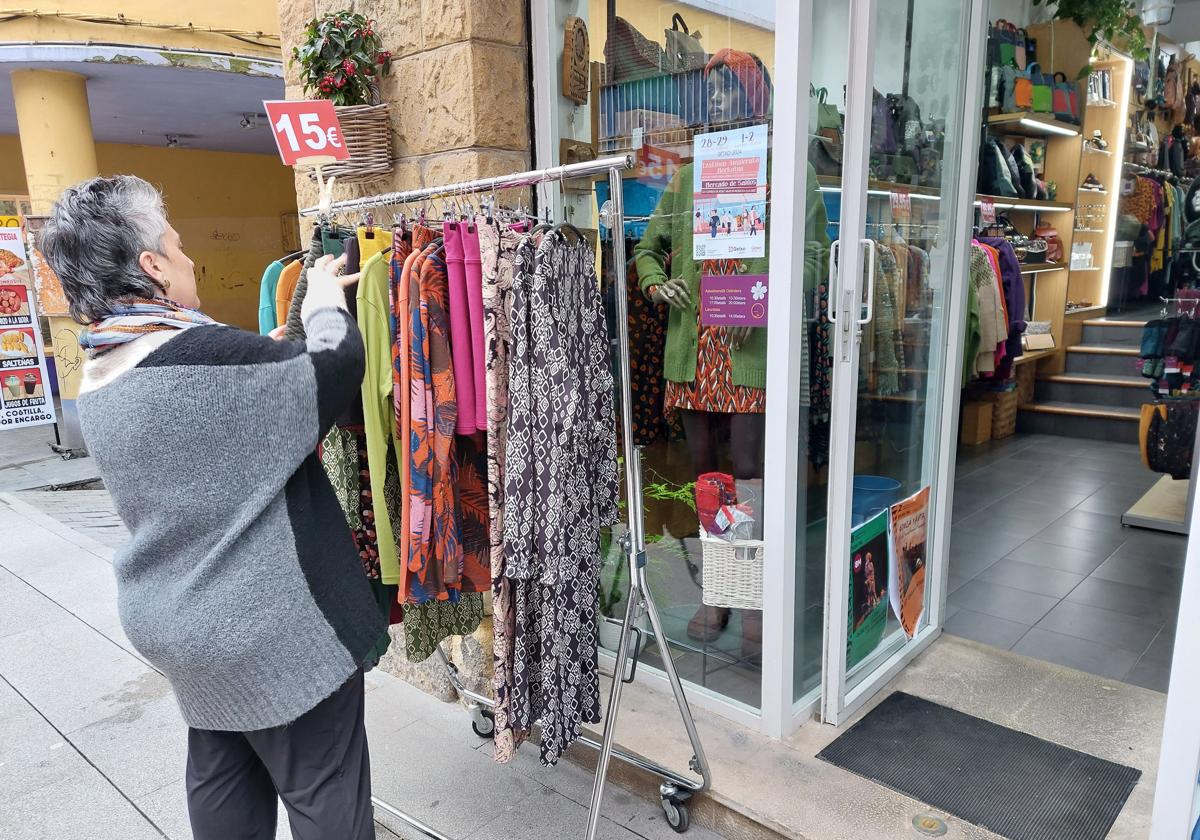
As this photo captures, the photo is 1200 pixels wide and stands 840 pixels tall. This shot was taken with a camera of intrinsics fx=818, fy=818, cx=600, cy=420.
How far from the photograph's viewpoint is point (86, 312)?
1407 millimetres

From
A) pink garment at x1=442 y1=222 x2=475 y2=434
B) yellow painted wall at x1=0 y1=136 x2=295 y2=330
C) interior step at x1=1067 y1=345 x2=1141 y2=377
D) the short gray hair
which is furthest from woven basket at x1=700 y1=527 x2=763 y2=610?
yellow painted wall at x1=0 y1=136 x2=295 y2=330

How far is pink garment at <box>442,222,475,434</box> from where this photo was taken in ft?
6.21

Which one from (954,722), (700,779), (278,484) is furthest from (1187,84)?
(278,484)

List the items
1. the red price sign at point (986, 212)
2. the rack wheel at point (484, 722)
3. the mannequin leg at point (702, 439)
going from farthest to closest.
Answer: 1. the red price sign at point (986, 212)
2. the rack wheel at point (484, 722)
3. the mannequin leg at point (702, 439)

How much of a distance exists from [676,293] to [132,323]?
153cm

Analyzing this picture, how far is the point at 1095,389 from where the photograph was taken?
639 centimetres

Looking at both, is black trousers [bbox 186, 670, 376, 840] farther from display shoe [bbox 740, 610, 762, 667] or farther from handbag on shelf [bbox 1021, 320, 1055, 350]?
A: handbag on shelf [bbox 1021, 320, 1055, 350]

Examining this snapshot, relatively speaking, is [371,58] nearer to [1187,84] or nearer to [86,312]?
[86,312]

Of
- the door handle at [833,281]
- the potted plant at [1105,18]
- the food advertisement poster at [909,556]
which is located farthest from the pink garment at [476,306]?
the potted plant at [1105,18]

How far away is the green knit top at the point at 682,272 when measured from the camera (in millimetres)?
2334

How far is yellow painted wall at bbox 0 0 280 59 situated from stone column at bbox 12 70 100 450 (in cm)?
53

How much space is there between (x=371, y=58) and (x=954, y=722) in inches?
109

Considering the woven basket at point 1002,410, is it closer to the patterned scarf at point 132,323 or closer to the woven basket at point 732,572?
the woven basket at point 732,572

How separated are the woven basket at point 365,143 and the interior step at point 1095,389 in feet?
19.2
